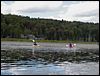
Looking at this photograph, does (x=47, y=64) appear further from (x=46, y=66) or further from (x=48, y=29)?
(x=48, y=29)

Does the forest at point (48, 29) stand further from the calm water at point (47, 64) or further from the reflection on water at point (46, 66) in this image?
the reflection on water at point (46, 66)

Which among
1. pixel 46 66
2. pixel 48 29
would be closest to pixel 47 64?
pixel 46 66

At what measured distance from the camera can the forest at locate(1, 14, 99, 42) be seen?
505 feet

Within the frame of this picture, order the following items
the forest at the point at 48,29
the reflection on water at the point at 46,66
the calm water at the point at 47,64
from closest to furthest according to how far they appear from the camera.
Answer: the reflection on water at the point at 46,66, the calm water at the point at 47,64, the forest at the point at 48,29

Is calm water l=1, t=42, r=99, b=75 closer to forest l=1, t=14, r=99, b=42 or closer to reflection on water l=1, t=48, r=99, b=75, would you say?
reflection on water l=1, t=48, r=99, b=75

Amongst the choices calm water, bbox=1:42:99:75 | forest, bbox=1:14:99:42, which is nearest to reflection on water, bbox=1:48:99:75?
calm water, bbox=1:42:99:75

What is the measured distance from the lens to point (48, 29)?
170 meters

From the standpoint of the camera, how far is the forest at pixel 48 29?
505ft

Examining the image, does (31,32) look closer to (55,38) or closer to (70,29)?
(55,38)

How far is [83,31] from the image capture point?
188 meters

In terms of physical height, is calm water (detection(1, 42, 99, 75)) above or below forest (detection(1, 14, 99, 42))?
below

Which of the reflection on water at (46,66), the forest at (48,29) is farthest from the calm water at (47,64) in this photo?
the forest at (48,29)

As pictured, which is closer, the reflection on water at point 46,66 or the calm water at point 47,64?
the reflection on water at point 46,66

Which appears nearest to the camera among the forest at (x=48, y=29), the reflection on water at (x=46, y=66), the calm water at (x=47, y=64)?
the reflection on water at (x=46, y=66)
